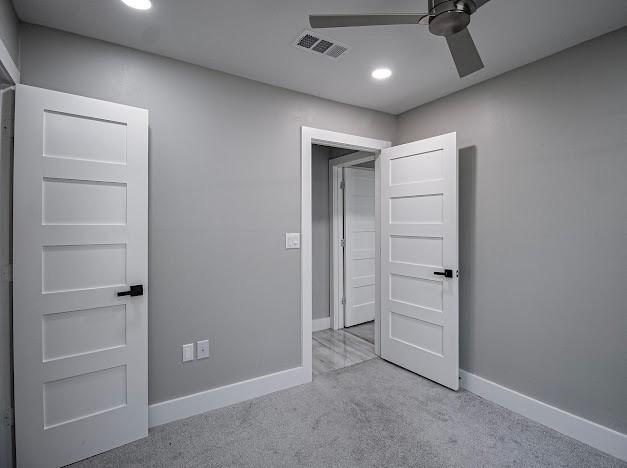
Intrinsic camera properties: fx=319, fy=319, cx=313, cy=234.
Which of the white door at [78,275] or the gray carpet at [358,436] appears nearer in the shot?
the white door at [78,275]

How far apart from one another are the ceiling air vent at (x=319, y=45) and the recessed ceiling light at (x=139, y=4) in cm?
82

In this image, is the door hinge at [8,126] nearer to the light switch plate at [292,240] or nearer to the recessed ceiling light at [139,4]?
the recessed ceiling light at [139,4]

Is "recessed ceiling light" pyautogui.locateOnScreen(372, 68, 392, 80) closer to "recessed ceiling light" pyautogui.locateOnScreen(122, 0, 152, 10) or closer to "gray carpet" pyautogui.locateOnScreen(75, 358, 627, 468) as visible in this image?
"recessed ceiling light" pyautogui.locateOnScreen(122, 0, 152, 10)

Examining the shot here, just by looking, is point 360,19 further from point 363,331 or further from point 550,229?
point 363,331

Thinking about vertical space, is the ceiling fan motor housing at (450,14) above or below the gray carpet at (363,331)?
above

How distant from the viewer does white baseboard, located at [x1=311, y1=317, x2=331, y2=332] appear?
4.11m

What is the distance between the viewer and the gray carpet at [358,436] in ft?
6.00

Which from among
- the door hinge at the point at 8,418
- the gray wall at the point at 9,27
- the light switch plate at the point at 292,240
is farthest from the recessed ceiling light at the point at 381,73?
the door hinge at the point at 8,418

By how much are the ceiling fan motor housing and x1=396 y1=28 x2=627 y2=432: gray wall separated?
1.30 meters

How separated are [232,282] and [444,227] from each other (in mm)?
1750

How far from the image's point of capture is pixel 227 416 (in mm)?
2266

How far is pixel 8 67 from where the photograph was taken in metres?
1.58

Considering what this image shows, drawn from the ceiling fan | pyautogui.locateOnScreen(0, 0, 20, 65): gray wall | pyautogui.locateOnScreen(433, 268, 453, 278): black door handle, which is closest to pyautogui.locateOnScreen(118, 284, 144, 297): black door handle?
pyautogui.locateOnScreen(0, 0, 20, 65): gray wall

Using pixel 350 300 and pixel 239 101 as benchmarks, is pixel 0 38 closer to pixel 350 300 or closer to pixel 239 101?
pixel 239 101
